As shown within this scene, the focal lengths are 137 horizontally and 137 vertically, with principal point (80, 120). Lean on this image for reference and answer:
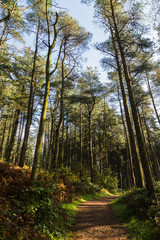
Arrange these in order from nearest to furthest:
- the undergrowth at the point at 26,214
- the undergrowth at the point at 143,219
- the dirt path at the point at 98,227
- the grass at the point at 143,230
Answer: the undergrowth at the point at 26,214, the grass at the point at 143,230, the undergrowth at the point at 143,219, the dirt path at the point at 98,227

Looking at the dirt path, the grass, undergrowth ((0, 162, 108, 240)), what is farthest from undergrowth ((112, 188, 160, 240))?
undergrowth ((0, 162, 108, 240))

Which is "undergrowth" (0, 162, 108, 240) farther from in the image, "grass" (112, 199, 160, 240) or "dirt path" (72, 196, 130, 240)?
"grass" (112, 199, 160, 240)

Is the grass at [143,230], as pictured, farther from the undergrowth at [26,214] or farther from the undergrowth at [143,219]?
the undergrowth at [26,214]

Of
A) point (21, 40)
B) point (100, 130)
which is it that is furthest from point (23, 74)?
point (100, 130)

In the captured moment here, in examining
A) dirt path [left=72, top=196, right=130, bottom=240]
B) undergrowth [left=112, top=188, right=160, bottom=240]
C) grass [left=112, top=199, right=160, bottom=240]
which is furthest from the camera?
dirt path [left=72, top=196, right=130, bottom=240]

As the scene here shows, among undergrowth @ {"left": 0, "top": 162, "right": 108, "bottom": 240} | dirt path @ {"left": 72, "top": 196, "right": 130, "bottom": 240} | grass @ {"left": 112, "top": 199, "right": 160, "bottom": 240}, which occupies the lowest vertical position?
dirt path @ {"left": 72, "top": 196, "right": 130, "bottom": 240}

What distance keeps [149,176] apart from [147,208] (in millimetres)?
1257

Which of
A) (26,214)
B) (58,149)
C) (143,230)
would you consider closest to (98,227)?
(143,230)

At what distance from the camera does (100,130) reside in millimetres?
24500

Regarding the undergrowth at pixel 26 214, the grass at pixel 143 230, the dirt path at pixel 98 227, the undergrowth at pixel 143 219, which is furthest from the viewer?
the dirt path at pixel 98 227

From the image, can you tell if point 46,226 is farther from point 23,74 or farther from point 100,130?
point 100,130

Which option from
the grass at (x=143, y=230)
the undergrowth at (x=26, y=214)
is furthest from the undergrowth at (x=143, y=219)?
the undergrowth at (x=26, y=214)

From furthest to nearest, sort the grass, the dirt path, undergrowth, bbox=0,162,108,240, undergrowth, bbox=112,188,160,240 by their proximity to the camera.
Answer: the dirt path, undergrowth, bbox=112,188,160,240, the grass, undergrowth, bbox=0,162,108,240

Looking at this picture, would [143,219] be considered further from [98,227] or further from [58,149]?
[58,149]
